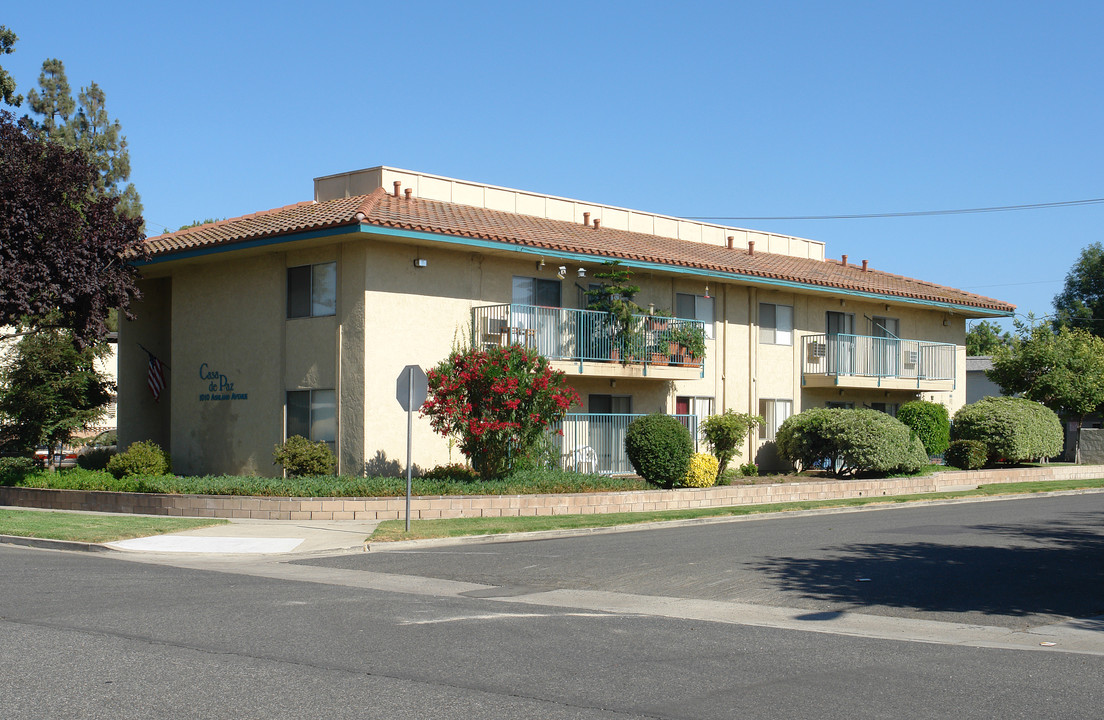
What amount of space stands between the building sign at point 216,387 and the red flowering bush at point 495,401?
5.69m

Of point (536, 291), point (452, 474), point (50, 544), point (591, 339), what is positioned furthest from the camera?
point (536, 291)

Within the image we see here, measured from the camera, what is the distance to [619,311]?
25.8 metres

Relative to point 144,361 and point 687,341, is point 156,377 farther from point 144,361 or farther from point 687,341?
point 687,341

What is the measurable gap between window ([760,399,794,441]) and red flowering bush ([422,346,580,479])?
1059 centimetres

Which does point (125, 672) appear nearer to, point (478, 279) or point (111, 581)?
point (111, 581)

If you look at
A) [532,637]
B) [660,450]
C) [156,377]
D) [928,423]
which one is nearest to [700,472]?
[660,450]

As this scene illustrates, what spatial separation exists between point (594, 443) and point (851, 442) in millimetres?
7404

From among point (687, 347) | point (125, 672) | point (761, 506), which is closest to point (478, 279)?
point (687, 347)

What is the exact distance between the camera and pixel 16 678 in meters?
7.22

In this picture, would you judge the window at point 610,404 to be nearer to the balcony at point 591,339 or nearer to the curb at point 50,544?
the balcony at point 591,339

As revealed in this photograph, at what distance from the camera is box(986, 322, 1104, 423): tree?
3734 cm

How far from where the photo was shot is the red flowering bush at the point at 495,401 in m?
21.5

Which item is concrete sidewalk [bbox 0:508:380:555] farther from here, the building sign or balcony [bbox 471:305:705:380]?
the building sign

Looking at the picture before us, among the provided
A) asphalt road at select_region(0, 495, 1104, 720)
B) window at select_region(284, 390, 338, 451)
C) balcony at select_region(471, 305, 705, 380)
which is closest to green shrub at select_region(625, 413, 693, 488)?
balcony at select_region(471, 305, 705, 380)
